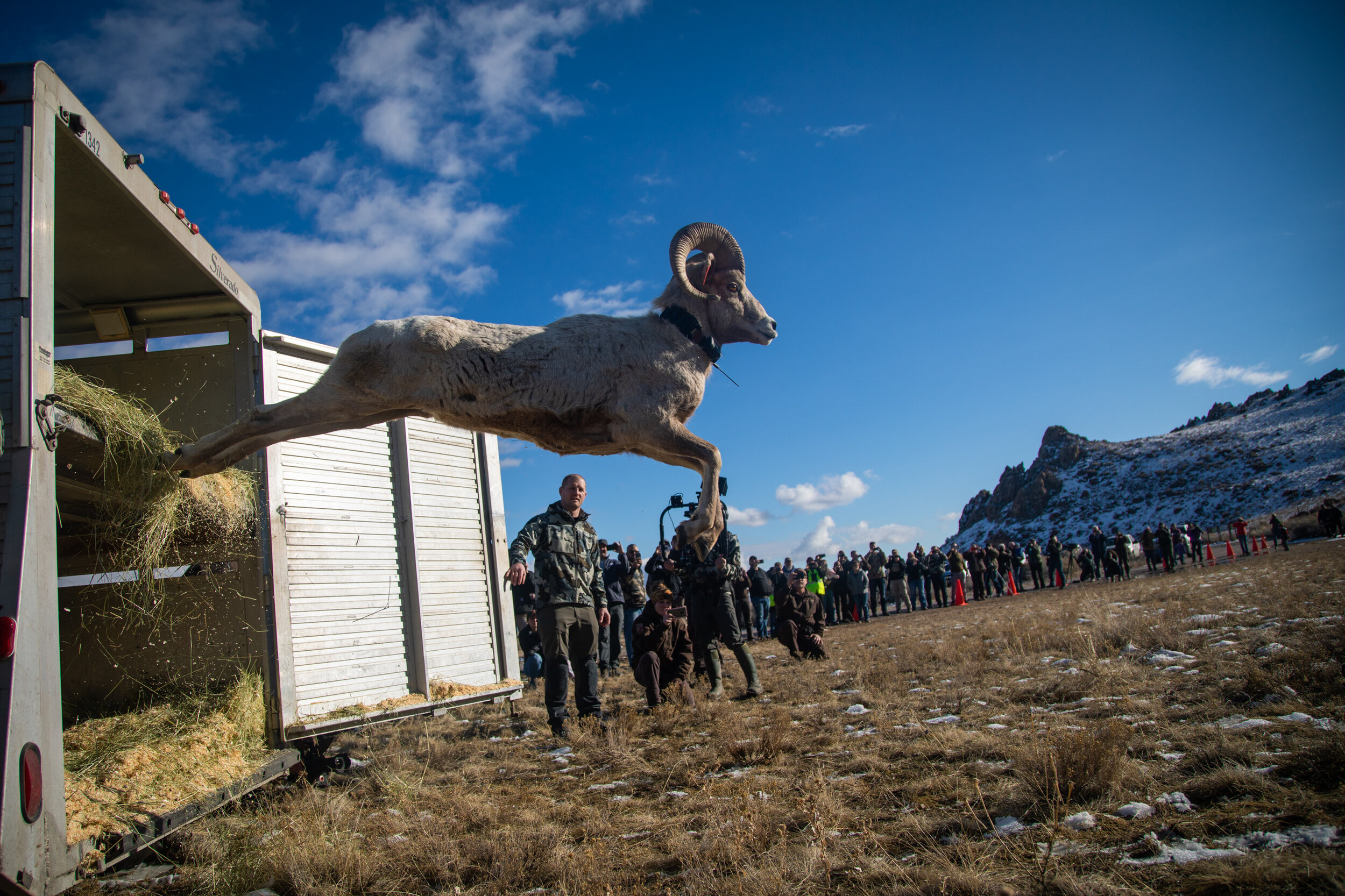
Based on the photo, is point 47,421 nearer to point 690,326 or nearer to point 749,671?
point 690,326

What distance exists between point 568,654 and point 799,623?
5.60m

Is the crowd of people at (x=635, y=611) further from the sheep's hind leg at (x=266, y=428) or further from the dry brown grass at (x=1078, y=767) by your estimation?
the dry brown grass at (x=1078, y=767)

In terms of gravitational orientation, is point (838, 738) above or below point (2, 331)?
below

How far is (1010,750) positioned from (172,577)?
598cm

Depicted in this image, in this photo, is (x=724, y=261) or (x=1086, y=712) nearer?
(x=1086, y=712)

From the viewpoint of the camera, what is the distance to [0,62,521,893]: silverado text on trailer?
2896 mm

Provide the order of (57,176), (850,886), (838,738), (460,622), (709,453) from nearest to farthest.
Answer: (850,886), (57,176), (709,453), (838,738), (460,622)

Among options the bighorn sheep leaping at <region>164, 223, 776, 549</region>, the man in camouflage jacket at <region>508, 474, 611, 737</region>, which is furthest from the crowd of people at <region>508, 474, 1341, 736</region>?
the bighorn sheep leaping at <region>164, 223, 776, 549</region>

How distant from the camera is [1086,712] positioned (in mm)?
5043

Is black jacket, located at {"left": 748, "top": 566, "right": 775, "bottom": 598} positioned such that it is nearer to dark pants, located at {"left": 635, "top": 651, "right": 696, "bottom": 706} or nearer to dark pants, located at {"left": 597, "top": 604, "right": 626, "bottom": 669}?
dark pants, located at {"left": 597, "top": 604, "right": 626, "bottom": 669}

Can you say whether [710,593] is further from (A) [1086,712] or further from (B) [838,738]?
(A) [1086,712]

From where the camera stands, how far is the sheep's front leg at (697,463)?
4.75 meters

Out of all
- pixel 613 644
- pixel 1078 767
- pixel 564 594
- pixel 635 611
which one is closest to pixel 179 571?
pixel 564 594

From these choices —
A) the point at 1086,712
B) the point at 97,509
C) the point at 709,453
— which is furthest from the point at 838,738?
the point at 97,509
